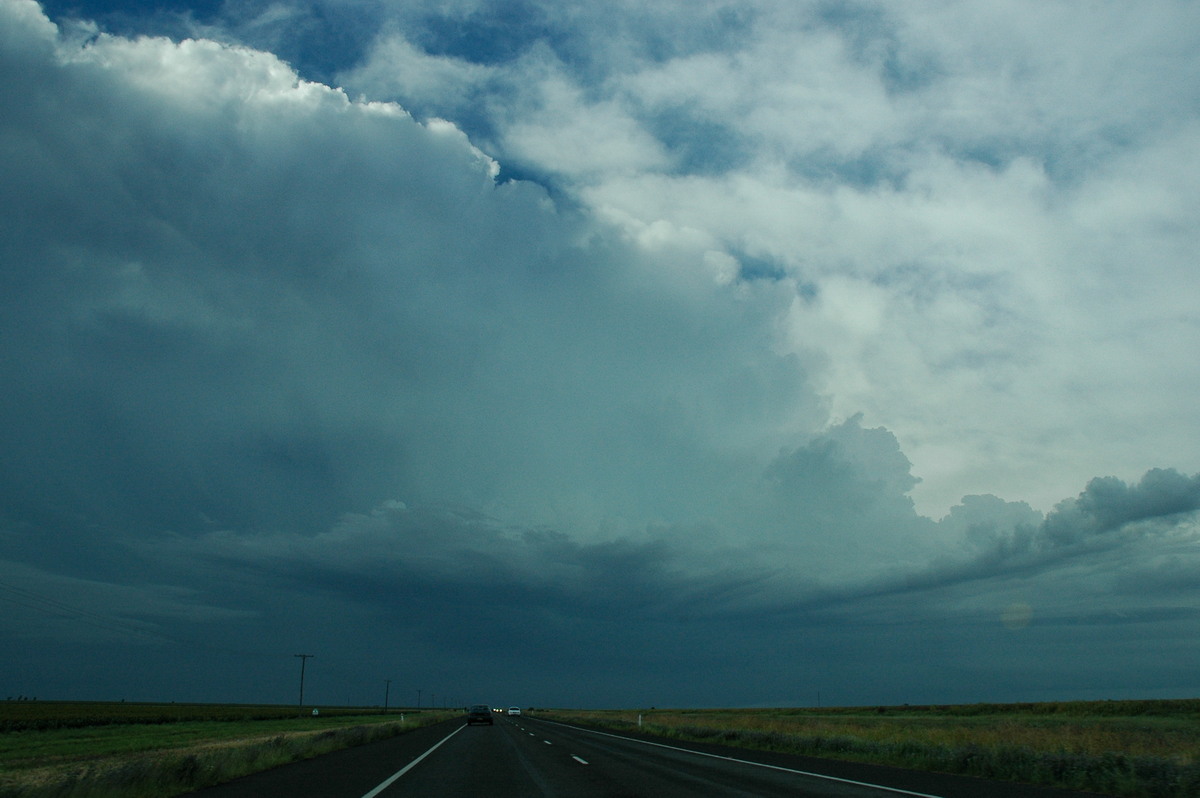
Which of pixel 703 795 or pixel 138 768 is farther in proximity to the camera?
pixel 138 768

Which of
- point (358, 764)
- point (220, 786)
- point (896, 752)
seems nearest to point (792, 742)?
point (896, 752)

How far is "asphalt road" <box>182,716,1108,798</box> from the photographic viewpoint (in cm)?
1319

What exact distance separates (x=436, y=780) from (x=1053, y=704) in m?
99.3

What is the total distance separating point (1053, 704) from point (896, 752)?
283 feet

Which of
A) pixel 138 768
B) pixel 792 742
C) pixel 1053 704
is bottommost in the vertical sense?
pixel 1053 704

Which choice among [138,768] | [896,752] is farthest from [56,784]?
[896,752]

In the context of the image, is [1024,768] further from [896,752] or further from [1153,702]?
[1153,702]

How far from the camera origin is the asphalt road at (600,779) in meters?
13.2

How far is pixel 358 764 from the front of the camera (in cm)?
2089

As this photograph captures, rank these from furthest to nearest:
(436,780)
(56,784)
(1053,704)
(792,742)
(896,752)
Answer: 1. (1053,704)
2. (792,742)
3. (896,752)
4. (436,780)
5. (56,784)

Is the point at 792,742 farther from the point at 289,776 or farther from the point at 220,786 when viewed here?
the point at 220,786

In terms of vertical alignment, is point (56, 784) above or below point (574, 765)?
above

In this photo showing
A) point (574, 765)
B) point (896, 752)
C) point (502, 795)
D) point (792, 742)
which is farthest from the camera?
point (792, 742)

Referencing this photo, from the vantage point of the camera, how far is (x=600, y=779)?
15.8 metres
